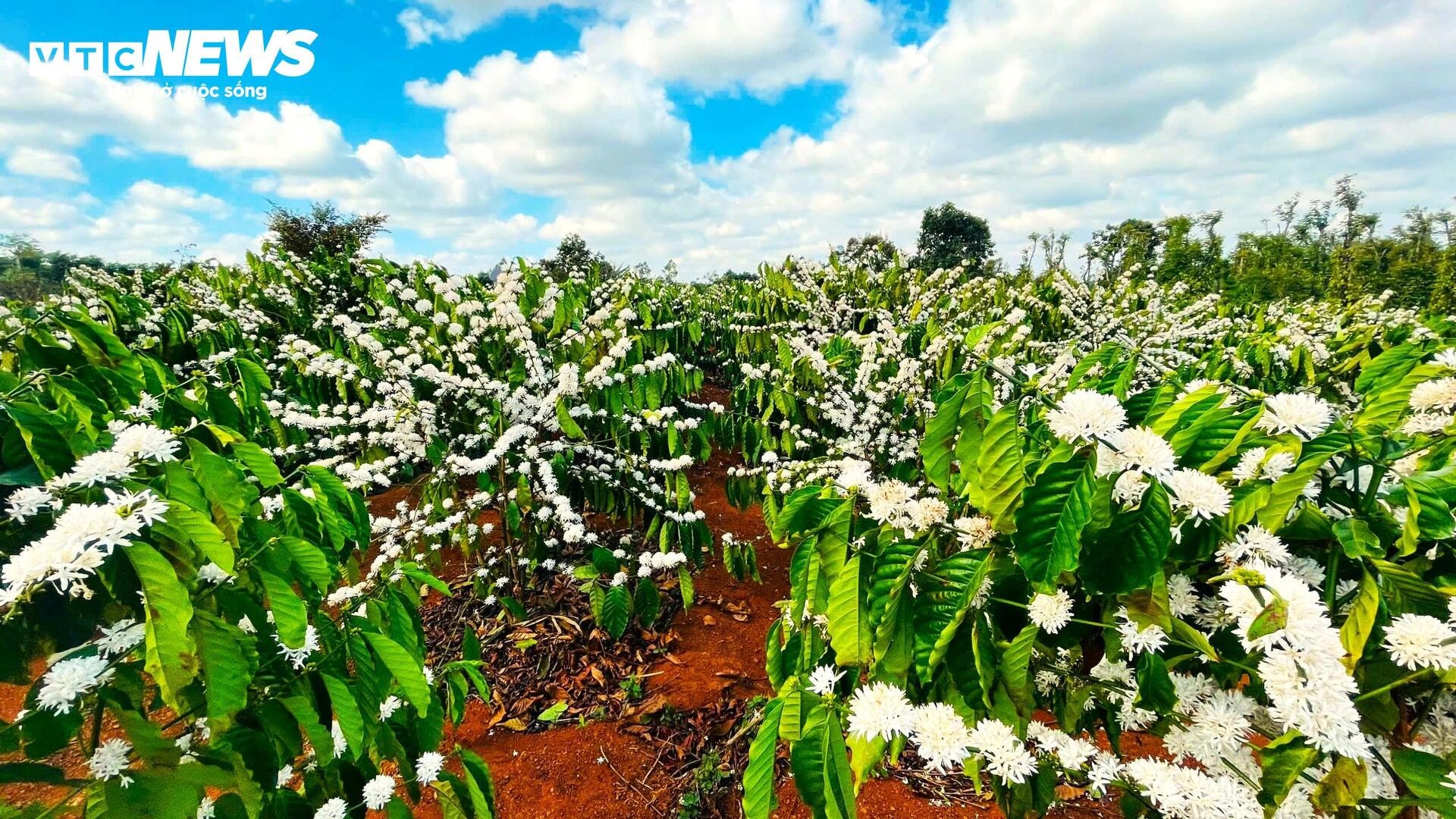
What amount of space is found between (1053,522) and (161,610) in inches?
55.6

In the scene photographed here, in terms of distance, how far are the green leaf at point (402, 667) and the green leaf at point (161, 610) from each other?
0.39 meters

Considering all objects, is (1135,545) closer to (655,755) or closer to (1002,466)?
(1002,466)

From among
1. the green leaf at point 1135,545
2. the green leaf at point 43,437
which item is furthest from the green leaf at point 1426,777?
the green leaf at point 43,437

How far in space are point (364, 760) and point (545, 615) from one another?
2333 millimetres

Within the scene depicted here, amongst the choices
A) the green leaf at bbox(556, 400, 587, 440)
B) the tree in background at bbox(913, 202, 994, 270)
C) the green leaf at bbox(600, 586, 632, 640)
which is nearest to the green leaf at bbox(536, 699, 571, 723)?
the green leaf at bbox(600, 586, 632, 640)

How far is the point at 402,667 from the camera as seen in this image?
1.30 meters

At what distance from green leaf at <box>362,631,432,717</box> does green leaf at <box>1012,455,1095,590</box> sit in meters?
1.26

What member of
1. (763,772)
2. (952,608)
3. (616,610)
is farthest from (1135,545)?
(616,610)

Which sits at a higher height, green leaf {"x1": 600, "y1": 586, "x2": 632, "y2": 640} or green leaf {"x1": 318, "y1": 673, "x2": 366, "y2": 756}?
green leaf {"x1": 318, "y1": 673, "x2": 366, "y2": 756}

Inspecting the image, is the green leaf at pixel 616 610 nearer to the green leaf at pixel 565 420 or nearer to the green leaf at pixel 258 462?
the green leaf at pixel 565 420

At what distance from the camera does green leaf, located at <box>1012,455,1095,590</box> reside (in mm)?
952

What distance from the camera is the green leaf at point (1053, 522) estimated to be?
0.95 meters

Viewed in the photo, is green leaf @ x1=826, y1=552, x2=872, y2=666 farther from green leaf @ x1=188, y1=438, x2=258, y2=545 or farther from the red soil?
the red soil

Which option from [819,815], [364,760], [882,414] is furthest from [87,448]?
[882,414]
